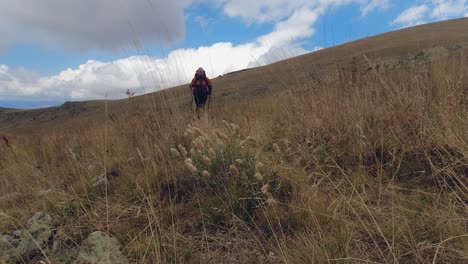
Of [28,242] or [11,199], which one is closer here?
[28,242]

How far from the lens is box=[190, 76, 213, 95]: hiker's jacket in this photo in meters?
7.13

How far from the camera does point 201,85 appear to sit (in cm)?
717

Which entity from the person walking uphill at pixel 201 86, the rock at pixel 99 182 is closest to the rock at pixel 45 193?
the rock at pixel 99 182

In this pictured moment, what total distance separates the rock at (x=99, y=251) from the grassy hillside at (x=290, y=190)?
0.06m

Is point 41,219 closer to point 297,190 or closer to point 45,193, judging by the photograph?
point 45,193

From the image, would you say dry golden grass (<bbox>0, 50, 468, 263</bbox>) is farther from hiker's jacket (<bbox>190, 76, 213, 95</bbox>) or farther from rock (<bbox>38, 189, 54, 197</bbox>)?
hiker's jacket (<bbox>190, 76, 213, 95</bbox>)

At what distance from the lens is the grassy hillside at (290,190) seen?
1.61 meters

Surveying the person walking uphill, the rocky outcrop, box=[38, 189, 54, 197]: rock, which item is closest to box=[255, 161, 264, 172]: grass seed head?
the rocky outcrop

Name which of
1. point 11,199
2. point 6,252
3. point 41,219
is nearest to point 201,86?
point 11,199

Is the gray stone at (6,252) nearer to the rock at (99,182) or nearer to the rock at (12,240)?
the rock at (12,240)

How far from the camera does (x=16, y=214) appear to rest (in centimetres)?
275

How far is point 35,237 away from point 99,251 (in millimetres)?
683

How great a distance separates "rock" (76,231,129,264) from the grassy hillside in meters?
0.06

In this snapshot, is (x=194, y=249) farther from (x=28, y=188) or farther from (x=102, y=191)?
(x=28, y=188)
